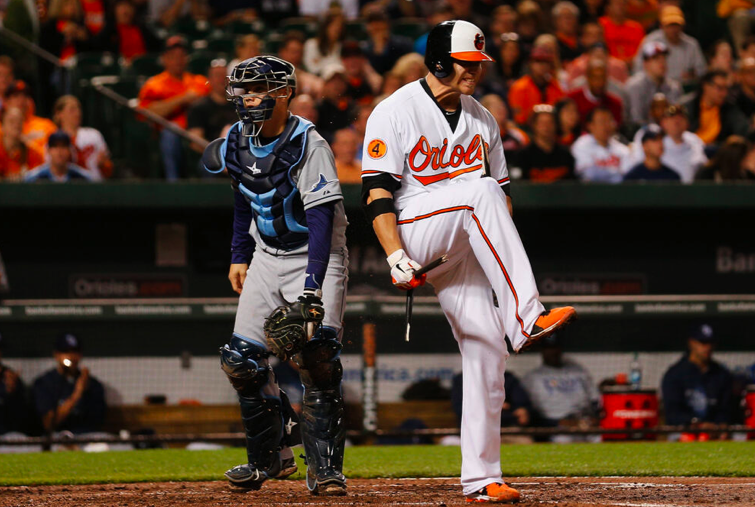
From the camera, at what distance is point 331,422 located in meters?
4.80

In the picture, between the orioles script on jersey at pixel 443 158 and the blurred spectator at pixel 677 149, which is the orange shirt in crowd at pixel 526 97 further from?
the orioles script on jersey at pixel 443 158

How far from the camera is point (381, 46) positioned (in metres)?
10.3

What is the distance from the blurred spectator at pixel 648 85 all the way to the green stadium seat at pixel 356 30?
2674 millimetres

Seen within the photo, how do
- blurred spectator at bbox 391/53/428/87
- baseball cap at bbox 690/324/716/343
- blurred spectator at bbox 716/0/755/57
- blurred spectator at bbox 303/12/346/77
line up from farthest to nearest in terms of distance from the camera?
blurred spectator at bbox 716/0/755/57
blurred spectator at bbox 303/12/346/77
blurred spectator at bbox 391/53/428/87
baseball cap at bbox 690/324/716/343

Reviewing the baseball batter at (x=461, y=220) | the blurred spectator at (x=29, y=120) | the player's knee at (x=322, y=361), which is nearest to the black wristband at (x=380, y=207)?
the baseball batter at (x=461, y=220)

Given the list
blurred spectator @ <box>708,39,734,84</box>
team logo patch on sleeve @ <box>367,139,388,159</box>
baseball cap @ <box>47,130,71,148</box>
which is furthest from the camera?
blurred spectator @ <box>708,39,734,84</box>

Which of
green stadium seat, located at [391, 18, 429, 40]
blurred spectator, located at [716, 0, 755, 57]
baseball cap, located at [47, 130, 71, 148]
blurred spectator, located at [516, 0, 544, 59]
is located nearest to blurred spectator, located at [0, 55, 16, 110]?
baseball cap, located at [47, 130, 71, 148]

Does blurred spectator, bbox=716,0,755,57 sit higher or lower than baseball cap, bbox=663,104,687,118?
higher

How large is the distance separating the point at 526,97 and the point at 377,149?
5645 mm

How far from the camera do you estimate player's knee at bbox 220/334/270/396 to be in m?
4.78

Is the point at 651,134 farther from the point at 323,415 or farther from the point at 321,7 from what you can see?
the point at 323,415

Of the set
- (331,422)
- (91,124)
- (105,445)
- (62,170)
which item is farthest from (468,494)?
(91,124)

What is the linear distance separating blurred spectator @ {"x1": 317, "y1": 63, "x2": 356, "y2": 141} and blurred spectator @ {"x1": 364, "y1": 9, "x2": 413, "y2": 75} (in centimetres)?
109

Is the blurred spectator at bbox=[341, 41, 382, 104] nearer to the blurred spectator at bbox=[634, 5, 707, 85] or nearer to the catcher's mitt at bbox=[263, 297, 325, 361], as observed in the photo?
the blurred spectator at bbox=[634, 5, 707, 85]
